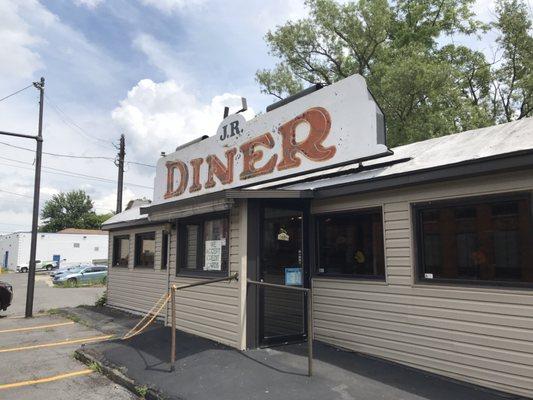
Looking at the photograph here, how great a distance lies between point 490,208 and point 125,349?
6.22 meters

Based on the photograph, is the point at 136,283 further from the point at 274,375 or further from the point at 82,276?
the point at 82,276

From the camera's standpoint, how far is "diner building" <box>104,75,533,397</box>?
5016 millimetres

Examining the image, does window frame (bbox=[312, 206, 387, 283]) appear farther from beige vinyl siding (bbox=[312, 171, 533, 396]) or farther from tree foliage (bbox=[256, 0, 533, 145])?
tree foliage (bbox=[256, 0, 533, 145])

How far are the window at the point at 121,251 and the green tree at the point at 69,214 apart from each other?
67951mm

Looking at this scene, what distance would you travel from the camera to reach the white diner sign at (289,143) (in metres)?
6.22

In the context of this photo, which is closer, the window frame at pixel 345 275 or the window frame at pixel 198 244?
the window frame at pixel 345 275

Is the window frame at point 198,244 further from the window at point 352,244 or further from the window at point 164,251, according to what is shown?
the window at point 164,251

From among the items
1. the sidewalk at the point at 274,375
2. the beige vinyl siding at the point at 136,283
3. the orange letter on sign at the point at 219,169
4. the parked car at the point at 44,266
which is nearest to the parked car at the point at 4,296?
the beige vinyl siding at the point at 136,283

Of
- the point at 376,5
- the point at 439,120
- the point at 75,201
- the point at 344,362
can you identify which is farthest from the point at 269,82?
the point at 75,201

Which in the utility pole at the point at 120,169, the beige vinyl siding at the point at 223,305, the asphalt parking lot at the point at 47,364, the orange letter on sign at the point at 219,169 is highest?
the utility pole at the point at 120,169

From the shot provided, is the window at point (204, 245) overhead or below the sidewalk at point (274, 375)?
overhead

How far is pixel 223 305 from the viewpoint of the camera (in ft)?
24.2

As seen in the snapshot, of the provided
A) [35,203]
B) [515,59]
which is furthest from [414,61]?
[35,203]

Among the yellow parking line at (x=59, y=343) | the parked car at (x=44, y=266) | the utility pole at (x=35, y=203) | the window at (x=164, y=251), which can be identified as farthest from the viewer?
the parked car at (x=44, y=266)
